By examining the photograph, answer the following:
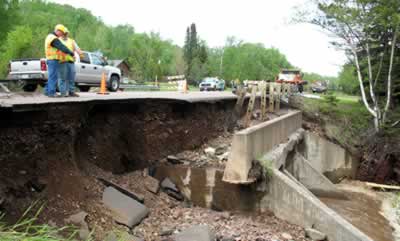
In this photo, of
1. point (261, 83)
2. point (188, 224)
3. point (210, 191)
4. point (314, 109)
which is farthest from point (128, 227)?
point (314, 109)

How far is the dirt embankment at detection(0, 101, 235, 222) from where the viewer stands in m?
5.64

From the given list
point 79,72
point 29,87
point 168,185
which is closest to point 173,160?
point 168,185

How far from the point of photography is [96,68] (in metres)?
16.4

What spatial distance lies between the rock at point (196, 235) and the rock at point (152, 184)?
6.35 ft

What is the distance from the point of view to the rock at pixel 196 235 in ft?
19.7

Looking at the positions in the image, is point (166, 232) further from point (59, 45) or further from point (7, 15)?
point (7, 15)

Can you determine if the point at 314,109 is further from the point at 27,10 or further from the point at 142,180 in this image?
the point at 27,10

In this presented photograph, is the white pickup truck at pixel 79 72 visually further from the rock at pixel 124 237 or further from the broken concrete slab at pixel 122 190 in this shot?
the rock at pixel 124 237

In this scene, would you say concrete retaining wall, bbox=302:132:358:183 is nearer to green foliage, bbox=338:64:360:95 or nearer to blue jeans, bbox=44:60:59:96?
green foliage, bbox=338:64:360:95

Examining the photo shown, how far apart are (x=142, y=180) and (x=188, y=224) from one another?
172 cm

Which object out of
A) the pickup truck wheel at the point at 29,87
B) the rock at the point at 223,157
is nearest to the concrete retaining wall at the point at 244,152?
the rock at the point at 223,157

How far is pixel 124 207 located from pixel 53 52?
4.24m

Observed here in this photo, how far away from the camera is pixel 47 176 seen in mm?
6090

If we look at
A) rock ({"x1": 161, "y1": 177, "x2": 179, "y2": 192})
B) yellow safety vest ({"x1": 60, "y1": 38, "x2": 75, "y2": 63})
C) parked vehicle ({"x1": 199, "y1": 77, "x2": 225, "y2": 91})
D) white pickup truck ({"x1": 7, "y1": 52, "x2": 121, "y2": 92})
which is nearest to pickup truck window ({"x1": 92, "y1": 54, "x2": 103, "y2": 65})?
white pickup truck ({"x1": 7, "y1": 52, "x2": 121, "y2": 92})
